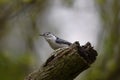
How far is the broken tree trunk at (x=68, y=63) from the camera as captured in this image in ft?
16.3

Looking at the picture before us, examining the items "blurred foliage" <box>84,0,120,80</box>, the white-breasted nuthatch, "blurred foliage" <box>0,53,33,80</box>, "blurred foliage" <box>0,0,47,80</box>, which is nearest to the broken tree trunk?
the white-breasted nuthatch

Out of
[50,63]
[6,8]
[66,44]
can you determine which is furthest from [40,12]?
[50,63]

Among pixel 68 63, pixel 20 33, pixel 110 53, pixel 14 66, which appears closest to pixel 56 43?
pixel 68 63

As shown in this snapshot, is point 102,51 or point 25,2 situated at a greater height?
point 25,2

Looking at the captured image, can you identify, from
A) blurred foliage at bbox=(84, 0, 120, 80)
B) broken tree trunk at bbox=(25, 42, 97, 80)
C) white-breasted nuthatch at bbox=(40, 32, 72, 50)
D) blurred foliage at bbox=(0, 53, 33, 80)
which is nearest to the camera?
broken tree trunk at bbox=(25, 42, 97, 80)

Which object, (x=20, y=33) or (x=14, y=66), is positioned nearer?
(x=14, y=66)

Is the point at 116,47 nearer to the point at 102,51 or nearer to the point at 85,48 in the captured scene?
the point at 102,51

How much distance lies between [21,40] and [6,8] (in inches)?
58.5

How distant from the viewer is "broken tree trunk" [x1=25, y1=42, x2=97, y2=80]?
16.3 ft

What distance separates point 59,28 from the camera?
11.5 metres

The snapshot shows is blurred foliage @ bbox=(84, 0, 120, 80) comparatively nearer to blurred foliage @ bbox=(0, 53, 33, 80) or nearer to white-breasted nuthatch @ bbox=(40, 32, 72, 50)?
blurred foliage @ bbox=(0, 53, 33, 80)

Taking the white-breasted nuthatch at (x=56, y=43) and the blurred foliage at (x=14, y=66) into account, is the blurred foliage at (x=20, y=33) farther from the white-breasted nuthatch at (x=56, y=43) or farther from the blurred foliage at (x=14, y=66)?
the white-breasted nuthatch at (x=56, y=43)

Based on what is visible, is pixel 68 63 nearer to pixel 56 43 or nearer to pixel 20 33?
pixel 56 43

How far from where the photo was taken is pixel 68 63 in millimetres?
5000
